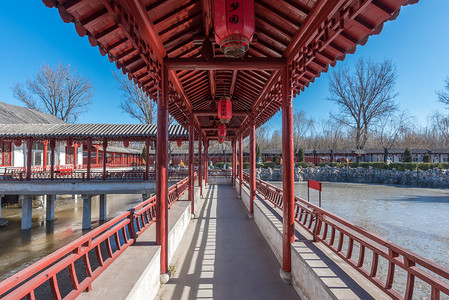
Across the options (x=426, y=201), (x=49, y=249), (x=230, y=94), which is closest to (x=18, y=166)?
(x=49, y=249)

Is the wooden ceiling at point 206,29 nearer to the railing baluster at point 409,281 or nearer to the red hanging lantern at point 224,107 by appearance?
the red hanging lantern at point 224,107

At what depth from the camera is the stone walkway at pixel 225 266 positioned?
3.54 m

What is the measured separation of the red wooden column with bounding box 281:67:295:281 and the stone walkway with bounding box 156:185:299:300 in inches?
19.3

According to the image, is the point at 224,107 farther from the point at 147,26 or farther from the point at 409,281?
the point at 409,281

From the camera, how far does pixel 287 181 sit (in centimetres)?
395

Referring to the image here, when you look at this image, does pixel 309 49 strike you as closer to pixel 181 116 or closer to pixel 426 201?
pixel 181 116

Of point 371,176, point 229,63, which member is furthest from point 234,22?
point 371,176

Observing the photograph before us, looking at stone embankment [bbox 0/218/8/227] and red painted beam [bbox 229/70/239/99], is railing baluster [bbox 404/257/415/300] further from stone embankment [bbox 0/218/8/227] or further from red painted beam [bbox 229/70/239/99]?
stone embankment [bbox 0/218/8/227]

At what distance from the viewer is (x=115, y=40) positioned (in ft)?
8.91

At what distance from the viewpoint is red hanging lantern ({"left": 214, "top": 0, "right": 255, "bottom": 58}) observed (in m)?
2.22

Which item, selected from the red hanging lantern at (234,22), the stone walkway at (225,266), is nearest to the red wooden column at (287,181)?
the stone walkway at (225,266)

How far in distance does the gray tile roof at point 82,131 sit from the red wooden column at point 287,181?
37.5 ft

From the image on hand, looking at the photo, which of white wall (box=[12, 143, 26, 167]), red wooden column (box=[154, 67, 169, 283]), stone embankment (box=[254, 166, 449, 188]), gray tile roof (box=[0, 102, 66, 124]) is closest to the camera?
red wooden column (box=[154, 67, 169, 283])

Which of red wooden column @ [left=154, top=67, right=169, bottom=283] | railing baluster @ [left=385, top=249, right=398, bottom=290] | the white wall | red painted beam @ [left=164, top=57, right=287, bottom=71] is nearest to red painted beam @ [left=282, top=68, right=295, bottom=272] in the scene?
red painted beam @ [left=164, top=57, right=287, bottom=71]
